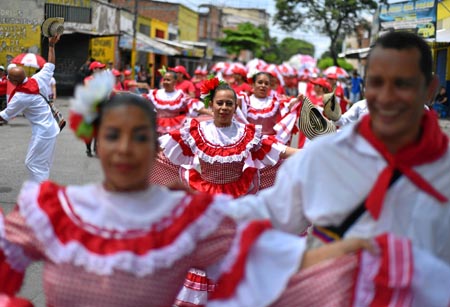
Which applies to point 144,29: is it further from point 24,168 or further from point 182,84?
point 24,168

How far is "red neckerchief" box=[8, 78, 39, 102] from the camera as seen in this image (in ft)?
28.2

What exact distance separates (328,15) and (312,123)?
36.3 meters

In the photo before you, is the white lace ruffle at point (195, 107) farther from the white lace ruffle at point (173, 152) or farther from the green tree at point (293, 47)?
the green tree at point (293, 47)

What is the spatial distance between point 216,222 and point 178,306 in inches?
69.4

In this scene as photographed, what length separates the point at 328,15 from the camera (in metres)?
41.0

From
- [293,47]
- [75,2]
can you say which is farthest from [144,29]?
[293,47]

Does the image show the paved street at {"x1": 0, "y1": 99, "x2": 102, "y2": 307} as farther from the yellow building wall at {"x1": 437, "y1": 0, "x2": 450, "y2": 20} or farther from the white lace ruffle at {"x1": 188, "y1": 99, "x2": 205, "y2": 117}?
the yellow building wall at {"x1": 437, "y1": 0, "x2": 450, "y2": 20}

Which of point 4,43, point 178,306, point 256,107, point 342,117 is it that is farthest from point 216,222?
point 4,43

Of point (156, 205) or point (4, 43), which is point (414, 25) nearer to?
point (4, 43)

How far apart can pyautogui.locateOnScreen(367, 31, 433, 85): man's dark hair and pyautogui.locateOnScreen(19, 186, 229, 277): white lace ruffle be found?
3.13 ft

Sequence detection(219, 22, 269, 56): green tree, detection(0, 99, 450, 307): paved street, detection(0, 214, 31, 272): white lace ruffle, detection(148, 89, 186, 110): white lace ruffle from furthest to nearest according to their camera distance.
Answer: detection(219, 22, 269, 56): green tree < detection(148, 89, 186, 110): white lace ruffle < detection(0, 99, 450, 307): paved street < detection(0, 214, 31, 272): white lace ruffle

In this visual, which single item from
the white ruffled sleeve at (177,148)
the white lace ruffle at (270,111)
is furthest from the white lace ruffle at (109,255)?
the white lace ruffle at (270,111)

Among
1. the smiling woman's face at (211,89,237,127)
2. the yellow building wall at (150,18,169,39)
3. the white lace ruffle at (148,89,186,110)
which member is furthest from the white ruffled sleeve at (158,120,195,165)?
the yellow building wall at (150,18,169,39)

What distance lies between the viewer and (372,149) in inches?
103
